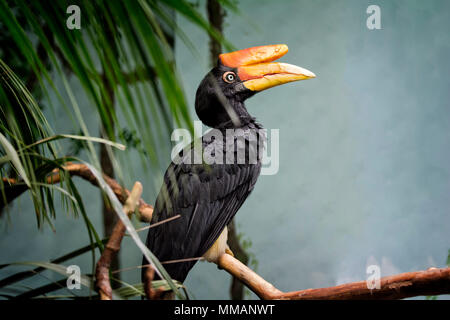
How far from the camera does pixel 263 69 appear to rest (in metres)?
1.71

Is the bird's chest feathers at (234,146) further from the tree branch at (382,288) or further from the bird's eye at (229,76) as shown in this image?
the tree branch at (382,288)

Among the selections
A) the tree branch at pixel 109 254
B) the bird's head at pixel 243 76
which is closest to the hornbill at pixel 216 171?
the bird's head at pixel 243 76

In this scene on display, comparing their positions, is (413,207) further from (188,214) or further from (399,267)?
(188,214)

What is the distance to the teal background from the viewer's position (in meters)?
2.18

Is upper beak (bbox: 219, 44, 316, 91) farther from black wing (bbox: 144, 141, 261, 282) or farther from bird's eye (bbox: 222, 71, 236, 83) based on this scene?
black wing (bbox: 144, 141, 261, 282)

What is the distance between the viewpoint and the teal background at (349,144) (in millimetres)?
2184

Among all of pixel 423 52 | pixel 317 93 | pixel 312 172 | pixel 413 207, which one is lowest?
pixel 413 207

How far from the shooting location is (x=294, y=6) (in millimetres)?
2232
